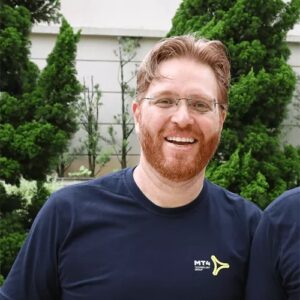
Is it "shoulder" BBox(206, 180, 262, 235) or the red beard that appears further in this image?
"shoulder" BBox(206, 180, 262, 235)

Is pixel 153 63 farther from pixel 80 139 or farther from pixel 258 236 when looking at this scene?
pixel 80 139

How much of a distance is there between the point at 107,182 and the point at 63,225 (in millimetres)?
246

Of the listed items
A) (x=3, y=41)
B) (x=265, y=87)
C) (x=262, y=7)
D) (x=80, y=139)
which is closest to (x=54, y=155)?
(x=3, y=41)

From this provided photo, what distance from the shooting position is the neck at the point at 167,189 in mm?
2084

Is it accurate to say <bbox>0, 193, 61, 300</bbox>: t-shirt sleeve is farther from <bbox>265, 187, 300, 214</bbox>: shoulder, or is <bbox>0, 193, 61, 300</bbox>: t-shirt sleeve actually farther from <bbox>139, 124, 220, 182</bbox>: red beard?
<bbox>265, 187, 300, 214</bbox>: shoulder

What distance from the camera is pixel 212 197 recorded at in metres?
2.21

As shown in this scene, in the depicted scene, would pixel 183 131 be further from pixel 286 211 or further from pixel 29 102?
pixel 29 102

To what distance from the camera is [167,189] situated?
2096 mm

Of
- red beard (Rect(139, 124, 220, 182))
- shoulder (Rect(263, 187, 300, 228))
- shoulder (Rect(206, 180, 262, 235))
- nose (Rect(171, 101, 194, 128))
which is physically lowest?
shoulder (Rect(206, 180, 262, 235))

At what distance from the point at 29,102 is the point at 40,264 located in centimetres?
306

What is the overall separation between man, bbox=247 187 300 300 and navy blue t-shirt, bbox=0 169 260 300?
60 mm

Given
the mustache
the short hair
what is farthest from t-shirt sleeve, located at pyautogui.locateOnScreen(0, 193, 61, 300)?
the short hair

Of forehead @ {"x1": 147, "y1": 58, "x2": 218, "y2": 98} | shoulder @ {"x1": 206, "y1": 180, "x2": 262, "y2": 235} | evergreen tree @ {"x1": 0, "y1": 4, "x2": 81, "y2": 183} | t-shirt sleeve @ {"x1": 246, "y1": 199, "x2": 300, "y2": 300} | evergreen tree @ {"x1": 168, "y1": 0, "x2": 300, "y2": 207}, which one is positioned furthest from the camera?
evergreen tree @ {"x1": 168, "y1": 0, "x2": 300, "y2": 207}

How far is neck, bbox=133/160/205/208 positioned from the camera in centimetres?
208
